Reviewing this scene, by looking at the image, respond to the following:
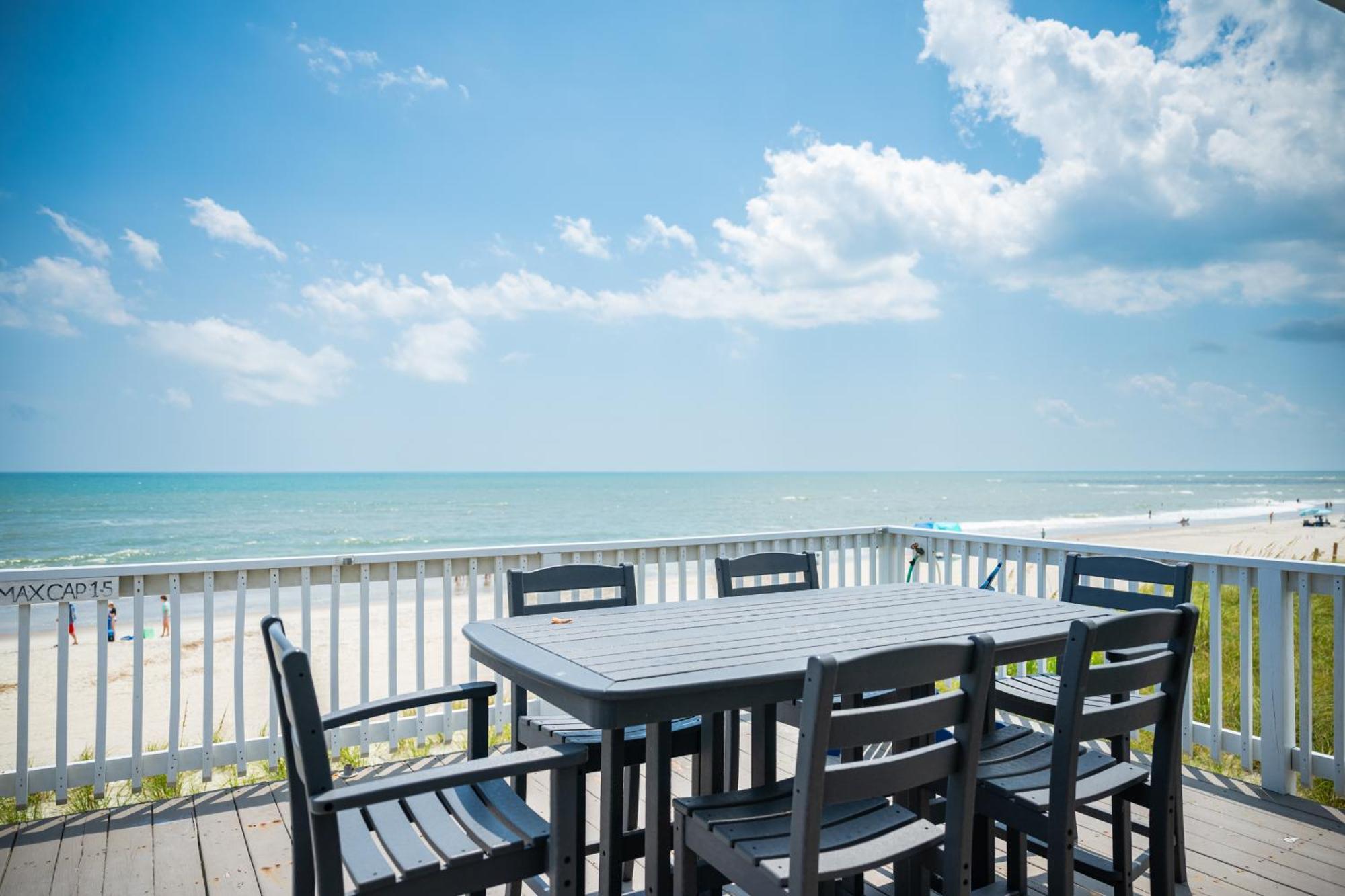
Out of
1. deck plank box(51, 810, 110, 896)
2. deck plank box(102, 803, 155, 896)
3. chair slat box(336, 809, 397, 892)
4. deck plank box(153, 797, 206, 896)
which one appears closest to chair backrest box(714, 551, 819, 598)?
chair slat box(336, 809, 397, 892)

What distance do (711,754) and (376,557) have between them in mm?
2349

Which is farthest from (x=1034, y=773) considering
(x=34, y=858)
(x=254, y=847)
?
(x=34, y=858)

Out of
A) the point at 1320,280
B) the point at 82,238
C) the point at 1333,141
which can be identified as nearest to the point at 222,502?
the point at 82,238

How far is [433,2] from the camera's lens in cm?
3359

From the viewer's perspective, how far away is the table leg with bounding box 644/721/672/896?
212cm

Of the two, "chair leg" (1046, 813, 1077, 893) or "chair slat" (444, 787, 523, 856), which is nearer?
"chair slat" (444, 787, 523, 856)

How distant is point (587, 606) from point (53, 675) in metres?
9.32

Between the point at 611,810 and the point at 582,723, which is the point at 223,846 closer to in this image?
the point at 582,723

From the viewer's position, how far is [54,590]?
3447 millimetres

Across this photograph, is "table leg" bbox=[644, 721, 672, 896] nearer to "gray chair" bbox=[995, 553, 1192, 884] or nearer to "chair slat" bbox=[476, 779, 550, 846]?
"chair slat" bbox=[476, 779, 550, 846]

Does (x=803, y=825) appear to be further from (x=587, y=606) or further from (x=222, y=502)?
(x=222, y=502)

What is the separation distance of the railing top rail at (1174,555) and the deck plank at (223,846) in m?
3.41

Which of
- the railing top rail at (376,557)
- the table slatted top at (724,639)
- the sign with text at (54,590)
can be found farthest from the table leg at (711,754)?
the sign with text at (54,590)

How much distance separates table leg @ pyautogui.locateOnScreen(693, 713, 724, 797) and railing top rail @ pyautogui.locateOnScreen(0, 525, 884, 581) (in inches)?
67.8
